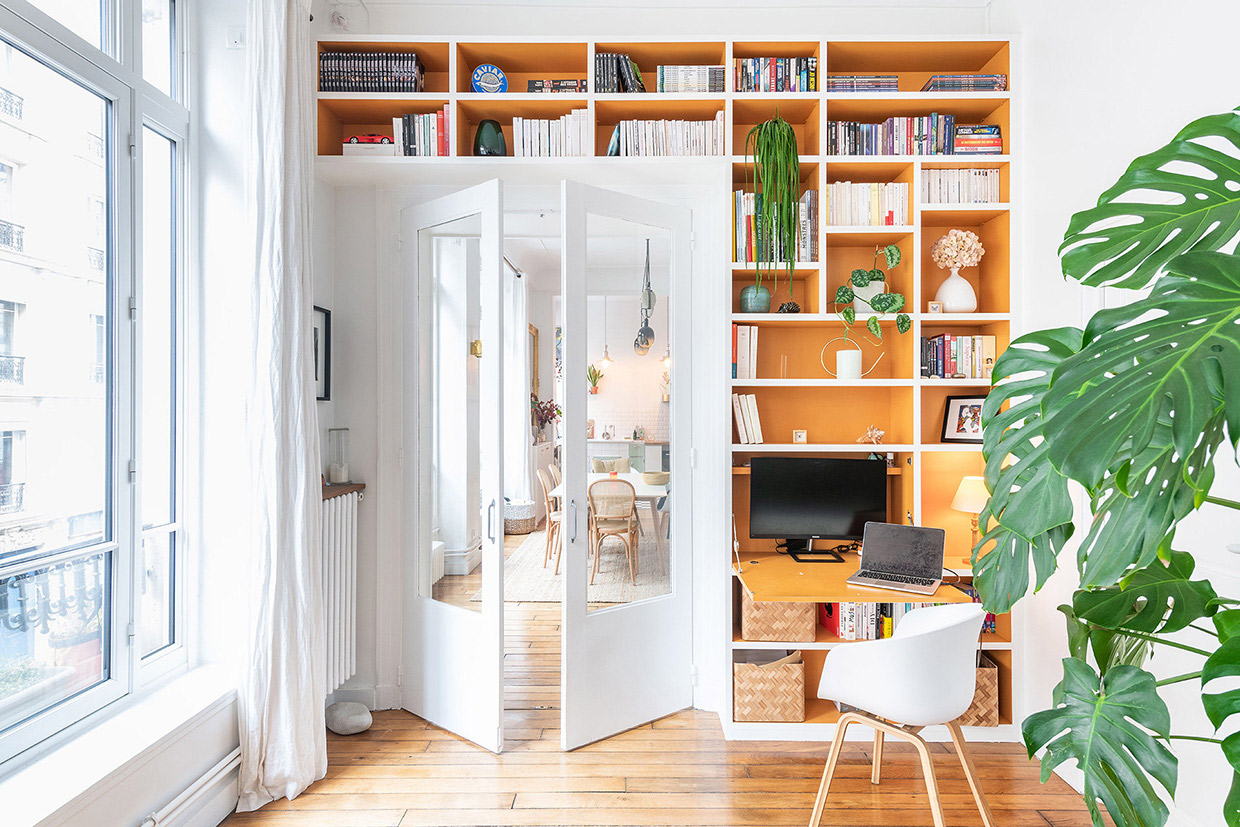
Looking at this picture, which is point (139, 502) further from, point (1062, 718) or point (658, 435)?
point (1062, 718)

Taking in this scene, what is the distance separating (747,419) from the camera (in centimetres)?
298

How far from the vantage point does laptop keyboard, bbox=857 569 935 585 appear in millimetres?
2635

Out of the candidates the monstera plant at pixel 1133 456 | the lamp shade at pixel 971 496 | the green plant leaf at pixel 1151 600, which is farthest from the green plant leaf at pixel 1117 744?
the lamp shade at pixel 971 496

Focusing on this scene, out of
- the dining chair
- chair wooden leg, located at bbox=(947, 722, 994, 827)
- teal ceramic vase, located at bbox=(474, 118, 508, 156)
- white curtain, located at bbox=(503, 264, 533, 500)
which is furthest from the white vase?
white curtain, located at bbox=(503, 264, 533, 500)

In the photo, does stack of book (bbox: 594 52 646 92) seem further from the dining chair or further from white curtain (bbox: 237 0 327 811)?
the dining chair

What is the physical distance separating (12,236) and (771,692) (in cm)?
288

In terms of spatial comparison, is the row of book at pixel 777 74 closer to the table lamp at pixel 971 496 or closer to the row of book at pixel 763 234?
the row of book at pixel 763 234

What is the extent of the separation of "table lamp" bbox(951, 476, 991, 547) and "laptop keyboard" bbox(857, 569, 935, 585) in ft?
1.19

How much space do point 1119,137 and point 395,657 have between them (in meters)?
3.46

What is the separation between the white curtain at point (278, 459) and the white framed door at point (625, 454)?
3.08 feet

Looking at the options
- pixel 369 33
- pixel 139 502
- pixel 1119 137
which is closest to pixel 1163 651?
pixel 1119 137

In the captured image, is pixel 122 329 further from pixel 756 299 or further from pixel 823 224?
pixel 823 224

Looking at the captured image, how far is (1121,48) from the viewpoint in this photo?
229 centimetres

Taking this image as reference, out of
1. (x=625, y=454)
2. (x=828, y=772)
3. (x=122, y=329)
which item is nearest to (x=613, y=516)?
(x=625, y=454)
